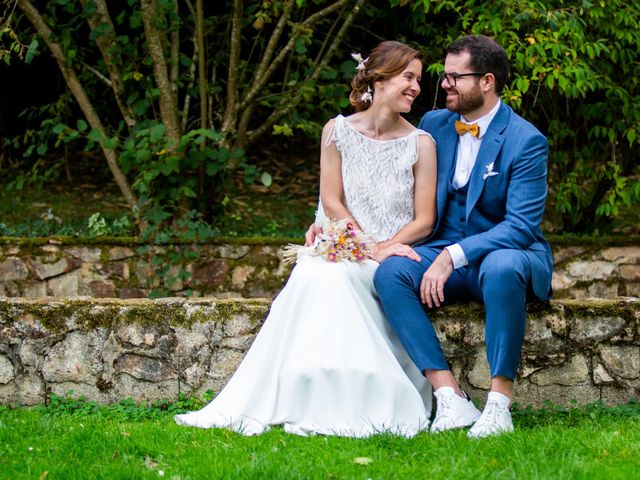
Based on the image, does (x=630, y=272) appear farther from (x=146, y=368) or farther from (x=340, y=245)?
(x=146, y=368)

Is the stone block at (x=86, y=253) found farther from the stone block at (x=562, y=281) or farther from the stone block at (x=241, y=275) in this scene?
the stone block at (x=562, y=281)

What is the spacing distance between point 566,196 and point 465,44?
3188mm

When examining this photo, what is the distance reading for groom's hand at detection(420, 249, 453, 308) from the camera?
3.81 m

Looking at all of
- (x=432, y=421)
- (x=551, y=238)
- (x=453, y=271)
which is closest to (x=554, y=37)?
(x=551, y=238)

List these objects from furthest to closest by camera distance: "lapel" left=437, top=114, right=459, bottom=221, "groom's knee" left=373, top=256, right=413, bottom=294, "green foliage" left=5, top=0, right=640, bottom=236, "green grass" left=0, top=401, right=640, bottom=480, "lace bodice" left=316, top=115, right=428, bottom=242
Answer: "green foliage" left=5, top=0, right=640, bottom=236 < "lace bodice" left=316, top=115, right=428, bottom=242 < "lapel" left=437, top=114, right=459, bottom=221 < "groom's knee" left=373, top=256, right=413, bottom=294 < "green grass" left=0, top=401, right=640, bottom=480

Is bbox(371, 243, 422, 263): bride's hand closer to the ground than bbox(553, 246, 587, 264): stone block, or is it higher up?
higher up

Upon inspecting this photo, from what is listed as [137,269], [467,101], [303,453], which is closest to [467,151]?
[467,101]

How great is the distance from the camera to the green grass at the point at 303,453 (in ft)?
9.69

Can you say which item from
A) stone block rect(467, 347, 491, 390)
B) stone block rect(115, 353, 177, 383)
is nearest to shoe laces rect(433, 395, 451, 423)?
stone block rect(467, 347, 491, 390)

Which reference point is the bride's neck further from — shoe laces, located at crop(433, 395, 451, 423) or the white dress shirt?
shoe laces, located at crop(433, 395, 451, 423)

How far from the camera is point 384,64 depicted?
4211 mm

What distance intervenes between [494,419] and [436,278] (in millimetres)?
650

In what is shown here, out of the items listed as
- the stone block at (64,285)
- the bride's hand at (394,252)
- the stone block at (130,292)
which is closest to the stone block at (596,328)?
the bride's hand at (394,252)

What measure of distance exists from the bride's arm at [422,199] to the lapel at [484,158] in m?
0.24
